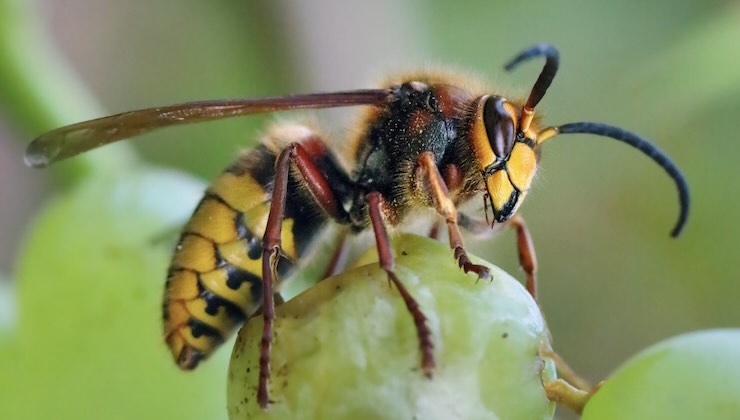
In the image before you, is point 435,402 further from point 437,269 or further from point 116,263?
point 116,263

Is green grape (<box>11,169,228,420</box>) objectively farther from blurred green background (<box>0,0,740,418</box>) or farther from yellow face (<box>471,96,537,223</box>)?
yellow face (<box>471,96,537,223</box>)

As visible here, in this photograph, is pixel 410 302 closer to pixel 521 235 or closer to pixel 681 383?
pixel 681 383

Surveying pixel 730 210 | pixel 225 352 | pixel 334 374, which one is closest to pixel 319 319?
pixel 334 374

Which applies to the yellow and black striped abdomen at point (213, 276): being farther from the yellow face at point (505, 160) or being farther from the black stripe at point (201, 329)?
the yellow face at point (505, 160)

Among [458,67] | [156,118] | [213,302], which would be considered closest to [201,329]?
[213,302]

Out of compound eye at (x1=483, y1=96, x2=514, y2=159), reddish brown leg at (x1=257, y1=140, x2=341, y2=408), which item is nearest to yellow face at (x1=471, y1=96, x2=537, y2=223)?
compound eye at (x1=483, y1=96, x2=514, y2=159)
